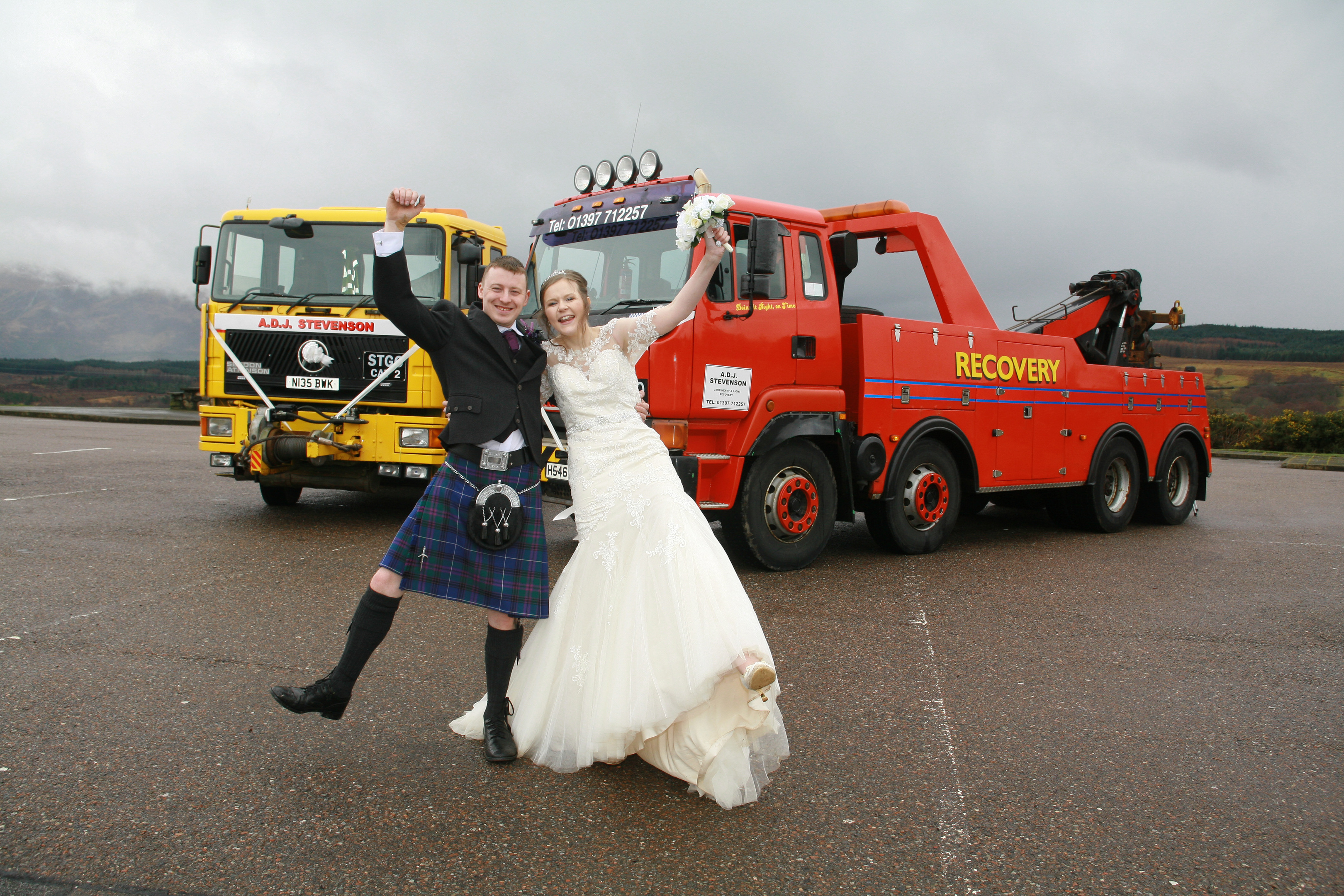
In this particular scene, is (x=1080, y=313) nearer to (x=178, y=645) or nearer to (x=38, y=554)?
(x=178, y=645)

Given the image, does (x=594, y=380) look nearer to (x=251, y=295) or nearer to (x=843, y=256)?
(x=843, y=256)

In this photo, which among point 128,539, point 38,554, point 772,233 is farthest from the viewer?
point 128,539

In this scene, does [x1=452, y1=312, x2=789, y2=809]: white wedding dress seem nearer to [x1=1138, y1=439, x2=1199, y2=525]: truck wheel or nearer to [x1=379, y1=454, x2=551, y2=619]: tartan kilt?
[x1=379, y1=454, x2=551, y2=619]: tartan kilt

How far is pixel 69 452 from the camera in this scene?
14.4 metres

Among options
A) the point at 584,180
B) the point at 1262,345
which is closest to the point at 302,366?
the point at 584,180

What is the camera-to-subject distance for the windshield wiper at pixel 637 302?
6148 millimetres

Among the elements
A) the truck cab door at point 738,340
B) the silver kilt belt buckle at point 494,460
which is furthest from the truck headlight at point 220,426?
the silver kilt belt buckle at point 494,460

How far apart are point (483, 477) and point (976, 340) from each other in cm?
593

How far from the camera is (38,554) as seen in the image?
6461mm

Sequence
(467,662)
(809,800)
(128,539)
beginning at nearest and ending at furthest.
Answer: (809,800) → (467,662) → (128,539)

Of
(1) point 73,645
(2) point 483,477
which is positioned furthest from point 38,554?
(2) point 483,477

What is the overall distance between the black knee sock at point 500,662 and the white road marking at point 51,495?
27.2ft

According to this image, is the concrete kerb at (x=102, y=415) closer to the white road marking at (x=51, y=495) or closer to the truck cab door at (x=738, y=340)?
the white road marking at (x=51, y=495)

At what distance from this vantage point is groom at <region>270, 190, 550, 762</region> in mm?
3061
